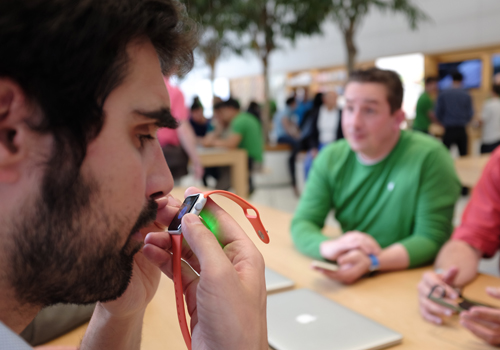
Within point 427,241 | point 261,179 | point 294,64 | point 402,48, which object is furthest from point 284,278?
point 294,64

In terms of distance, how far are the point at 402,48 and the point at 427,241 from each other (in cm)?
802

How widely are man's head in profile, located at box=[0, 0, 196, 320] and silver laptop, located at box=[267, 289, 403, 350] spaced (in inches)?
13.6

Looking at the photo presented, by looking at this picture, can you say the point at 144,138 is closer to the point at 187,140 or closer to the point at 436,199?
the point at 436,199

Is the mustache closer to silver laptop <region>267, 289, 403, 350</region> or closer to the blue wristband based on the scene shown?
silver laptop <region>267, 289, 403, 350</region>

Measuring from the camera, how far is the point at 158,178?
645 millimetres

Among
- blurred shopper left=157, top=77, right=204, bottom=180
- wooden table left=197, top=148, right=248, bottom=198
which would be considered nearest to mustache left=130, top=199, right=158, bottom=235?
blurred shopper left=157, top=77, right=204, bottom=180

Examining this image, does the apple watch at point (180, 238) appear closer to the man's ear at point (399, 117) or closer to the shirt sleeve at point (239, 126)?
the man's ear at point (399, 117)

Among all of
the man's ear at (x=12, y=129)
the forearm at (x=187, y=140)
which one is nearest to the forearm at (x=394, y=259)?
the man's ear at (x=12, y=129)

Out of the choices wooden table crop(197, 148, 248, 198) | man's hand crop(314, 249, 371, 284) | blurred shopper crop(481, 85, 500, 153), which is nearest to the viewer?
man's hand crop(314, 249, 371, 284)

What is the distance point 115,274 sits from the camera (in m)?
0.61

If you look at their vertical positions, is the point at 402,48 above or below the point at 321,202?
above

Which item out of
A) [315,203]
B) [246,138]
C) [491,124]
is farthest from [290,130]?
[315,203]

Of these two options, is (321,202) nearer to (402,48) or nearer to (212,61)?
(212,61)

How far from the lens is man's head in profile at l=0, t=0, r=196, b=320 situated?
488 mm
